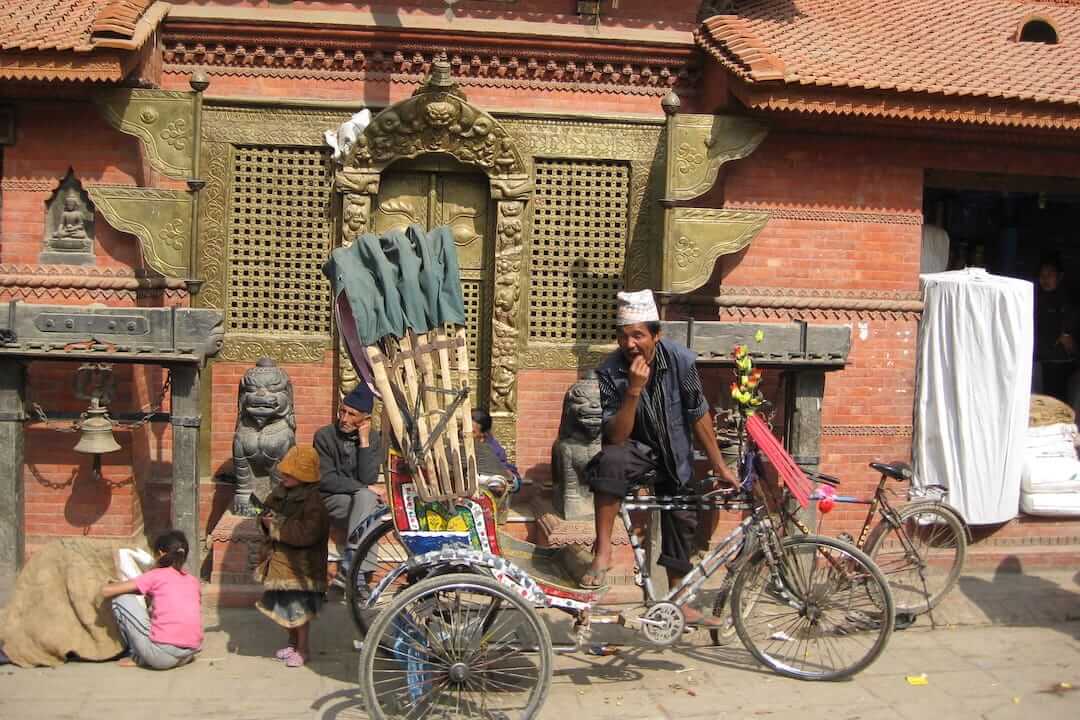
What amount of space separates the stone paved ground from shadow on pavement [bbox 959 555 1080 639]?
354 millimetres

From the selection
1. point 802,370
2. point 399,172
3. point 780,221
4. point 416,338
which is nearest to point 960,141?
point 780,221

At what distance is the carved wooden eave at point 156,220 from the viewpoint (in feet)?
25.5

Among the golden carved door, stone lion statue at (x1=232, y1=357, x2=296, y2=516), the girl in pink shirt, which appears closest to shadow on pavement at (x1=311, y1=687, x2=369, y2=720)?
the girl in pink shirt

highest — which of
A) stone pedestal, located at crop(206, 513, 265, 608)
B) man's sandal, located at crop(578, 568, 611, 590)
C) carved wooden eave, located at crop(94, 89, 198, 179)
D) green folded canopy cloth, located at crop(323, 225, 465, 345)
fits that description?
carved wooden eave, located at crop(94, 89, 198, 179)

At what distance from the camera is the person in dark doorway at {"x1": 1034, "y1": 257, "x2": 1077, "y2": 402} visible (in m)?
10.9

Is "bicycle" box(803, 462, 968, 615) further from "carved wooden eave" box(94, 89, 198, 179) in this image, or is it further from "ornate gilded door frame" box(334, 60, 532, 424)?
"carved wooden eave" box(94, 89, 198, 179)

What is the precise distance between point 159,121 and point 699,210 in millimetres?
3984

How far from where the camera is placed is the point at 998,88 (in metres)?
8.35

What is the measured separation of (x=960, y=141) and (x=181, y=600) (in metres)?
6.86

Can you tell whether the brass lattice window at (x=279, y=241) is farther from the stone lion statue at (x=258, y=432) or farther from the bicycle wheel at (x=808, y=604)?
the bicycle wheel at (x=808, y=604)

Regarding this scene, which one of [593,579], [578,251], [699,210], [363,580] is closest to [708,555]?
[593,579]

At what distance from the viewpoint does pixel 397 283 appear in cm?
564

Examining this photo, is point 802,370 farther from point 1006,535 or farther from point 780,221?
point 1006,535

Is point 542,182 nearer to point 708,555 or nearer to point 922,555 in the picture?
point 708,555
